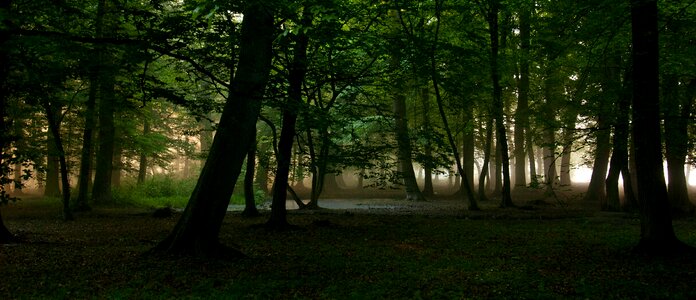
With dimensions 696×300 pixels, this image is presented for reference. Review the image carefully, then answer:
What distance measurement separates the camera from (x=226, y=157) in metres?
8.72

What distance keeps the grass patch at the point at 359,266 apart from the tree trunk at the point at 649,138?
513 millimetres

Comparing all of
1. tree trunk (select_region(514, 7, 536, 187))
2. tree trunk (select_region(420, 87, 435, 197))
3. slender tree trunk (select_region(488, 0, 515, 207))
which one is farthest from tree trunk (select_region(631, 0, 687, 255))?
slender tree trunk (select_region(488, 0, 515, 207))

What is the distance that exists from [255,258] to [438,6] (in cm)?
1148

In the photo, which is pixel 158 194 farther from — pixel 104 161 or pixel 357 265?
pixel 357 265

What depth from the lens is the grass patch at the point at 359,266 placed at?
6711 millimetres

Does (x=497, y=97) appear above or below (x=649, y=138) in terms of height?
above

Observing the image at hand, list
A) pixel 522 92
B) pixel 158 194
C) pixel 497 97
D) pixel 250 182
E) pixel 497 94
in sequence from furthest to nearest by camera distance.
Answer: pixel 158 194
pixel 522 92
pixel 497 94
pixel 497 97
pixel 250 182

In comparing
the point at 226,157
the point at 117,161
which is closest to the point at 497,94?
the point at 226,157

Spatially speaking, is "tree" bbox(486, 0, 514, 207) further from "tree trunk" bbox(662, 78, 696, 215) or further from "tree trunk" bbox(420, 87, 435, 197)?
"tree trunk" bbox(662, 78, 696, 215)

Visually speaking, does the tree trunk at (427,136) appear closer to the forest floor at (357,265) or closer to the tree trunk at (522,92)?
the forest floor at (357,265)

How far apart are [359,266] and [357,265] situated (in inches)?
3.6

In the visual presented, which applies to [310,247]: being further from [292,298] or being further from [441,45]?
[441,45]

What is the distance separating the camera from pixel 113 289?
6.74 meters

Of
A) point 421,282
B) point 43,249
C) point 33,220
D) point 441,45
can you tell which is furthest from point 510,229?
point 33,220
